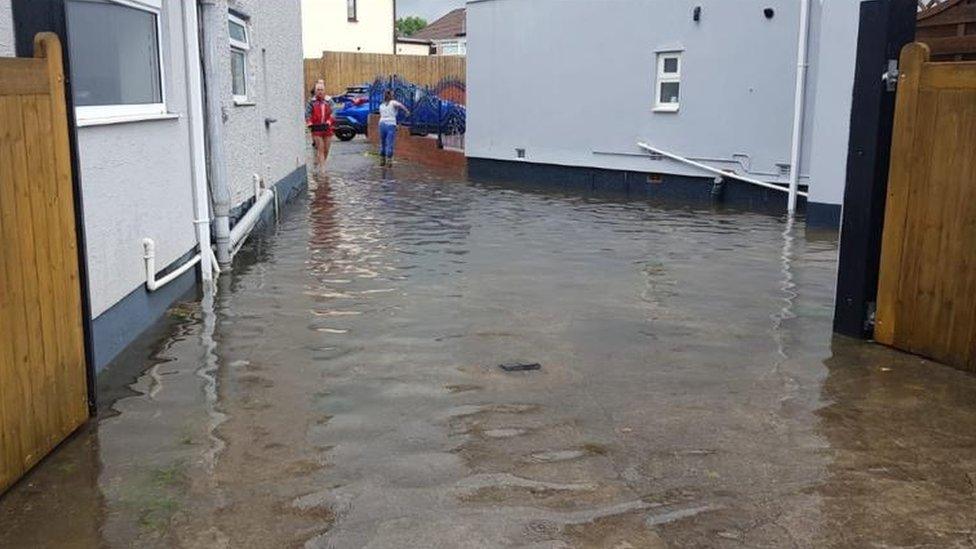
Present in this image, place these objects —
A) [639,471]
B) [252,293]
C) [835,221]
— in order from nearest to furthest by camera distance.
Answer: [639,471] → [252,293] → [835,221]

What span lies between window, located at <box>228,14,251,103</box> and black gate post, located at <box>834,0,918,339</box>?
666cm

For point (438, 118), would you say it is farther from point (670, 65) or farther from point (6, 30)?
point (6, 30)

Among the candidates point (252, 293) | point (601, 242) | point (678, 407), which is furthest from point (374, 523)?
point (601, 242)

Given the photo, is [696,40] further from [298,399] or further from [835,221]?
[298,399]

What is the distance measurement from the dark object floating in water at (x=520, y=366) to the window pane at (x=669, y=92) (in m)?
11.4

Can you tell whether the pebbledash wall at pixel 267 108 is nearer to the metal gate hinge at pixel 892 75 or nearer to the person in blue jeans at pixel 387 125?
the person in blue jeans at pixel 387 125

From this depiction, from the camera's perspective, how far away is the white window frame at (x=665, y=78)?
16208mm

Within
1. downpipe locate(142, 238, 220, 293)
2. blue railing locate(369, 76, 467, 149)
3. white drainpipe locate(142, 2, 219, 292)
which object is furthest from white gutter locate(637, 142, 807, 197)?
downpipe locate(142, 238, 220, 293)

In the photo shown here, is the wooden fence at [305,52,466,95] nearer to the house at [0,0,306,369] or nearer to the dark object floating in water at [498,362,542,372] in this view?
the house at [0,0,306,369]

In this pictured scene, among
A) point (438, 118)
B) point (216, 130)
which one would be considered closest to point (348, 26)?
point (438, 118)

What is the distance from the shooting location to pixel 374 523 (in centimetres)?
377

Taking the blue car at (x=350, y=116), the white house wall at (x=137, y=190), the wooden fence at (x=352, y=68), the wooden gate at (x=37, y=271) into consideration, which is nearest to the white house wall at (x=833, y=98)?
the white house wall at (x=137, y=190)

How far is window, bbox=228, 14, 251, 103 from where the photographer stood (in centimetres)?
1072

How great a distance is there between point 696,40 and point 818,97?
411 centimetres
